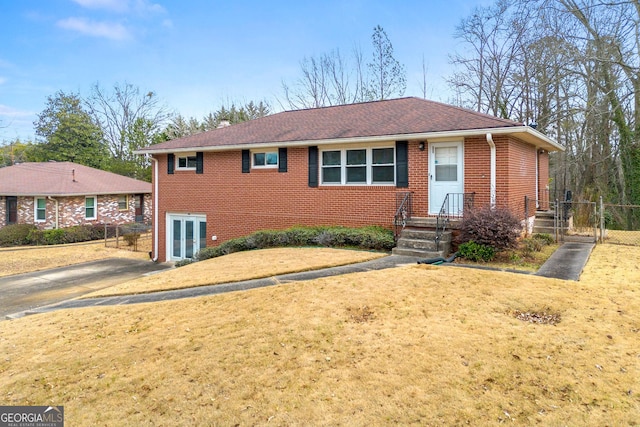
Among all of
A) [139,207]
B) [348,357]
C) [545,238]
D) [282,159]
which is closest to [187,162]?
[282,159]

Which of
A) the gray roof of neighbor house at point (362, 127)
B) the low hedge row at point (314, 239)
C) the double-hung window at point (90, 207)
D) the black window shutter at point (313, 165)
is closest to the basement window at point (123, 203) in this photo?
the double-hung window at point (90, 207)

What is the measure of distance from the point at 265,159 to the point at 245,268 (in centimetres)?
561

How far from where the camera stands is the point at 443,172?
11.1 metres

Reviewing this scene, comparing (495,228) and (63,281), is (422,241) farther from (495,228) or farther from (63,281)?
(63,281)

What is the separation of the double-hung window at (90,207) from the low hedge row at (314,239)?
14.7 m

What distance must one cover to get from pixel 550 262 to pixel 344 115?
8734 millimetres

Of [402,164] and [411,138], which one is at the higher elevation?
[411,138]

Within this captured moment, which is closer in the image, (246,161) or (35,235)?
(246,161)

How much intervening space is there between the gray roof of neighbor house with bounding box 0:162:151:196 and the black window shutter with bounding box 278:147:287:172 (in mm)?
16071

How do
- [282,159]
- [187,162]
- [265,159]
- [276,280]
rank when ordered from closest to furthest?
[276,280], [282,159], [265,159], [187,162]

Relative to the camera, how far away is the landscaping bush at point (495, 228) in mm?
8898

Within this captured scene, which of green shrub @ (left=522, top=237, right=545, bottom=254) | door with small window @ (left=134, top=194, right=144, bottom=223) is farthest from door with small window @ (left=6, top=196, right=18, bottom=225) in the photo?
green shrub @ (left=522, top=237, right=545, bottom=254)

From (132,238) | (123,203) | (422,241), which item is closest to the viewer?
(422,241)

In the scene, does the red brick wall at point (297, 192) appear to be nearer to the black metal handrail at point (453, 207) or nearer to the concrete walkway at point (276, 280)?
the black metal handrail at point (453, 207)
